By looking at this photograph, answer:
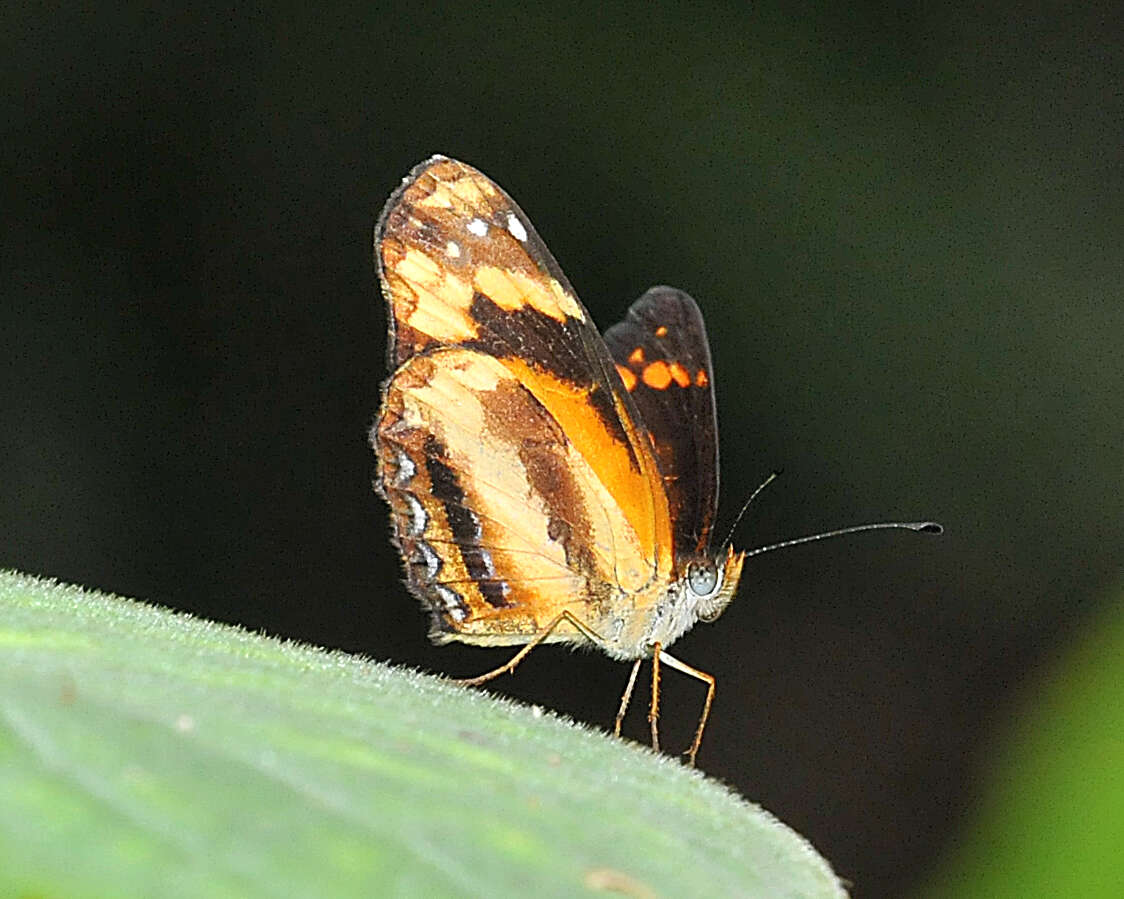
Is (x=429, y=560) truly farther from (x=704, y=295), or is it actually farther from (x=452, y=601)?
(x=704, y=295)

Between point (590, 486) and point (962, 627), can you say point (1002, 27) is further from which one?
point (590, 486)

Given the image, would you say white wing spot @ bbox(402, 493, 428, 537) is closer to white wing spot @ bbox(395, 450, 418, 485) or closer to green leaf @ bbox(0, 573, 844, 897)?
white wing spot @ bbox(395, 450, 418, 485)

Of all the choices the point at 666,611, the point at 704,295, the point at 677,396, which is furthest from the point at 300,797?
the point at 704,295

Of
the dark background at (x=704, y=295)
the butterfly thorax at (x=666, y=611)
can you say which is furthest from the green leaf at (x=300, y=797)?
the dark background at (x=704, y=295)

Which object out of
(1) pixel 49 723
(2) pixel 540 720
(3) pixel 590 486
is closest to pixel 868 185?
(3) pixel 590 486

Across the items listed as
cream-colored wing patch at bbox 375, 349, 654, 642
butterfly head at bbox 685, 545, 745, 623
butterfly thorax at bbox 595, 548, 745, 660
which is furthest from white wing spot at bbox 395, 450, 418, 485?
butterfly head at bbox 685, 545, 745, 623

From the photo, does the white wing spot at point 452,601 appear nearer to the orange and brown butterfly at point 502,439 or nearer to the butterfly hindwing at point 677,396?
the orange and brown butterfly at point 502,439

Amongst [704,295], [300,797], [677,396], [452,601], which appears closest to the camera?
[300,797]
